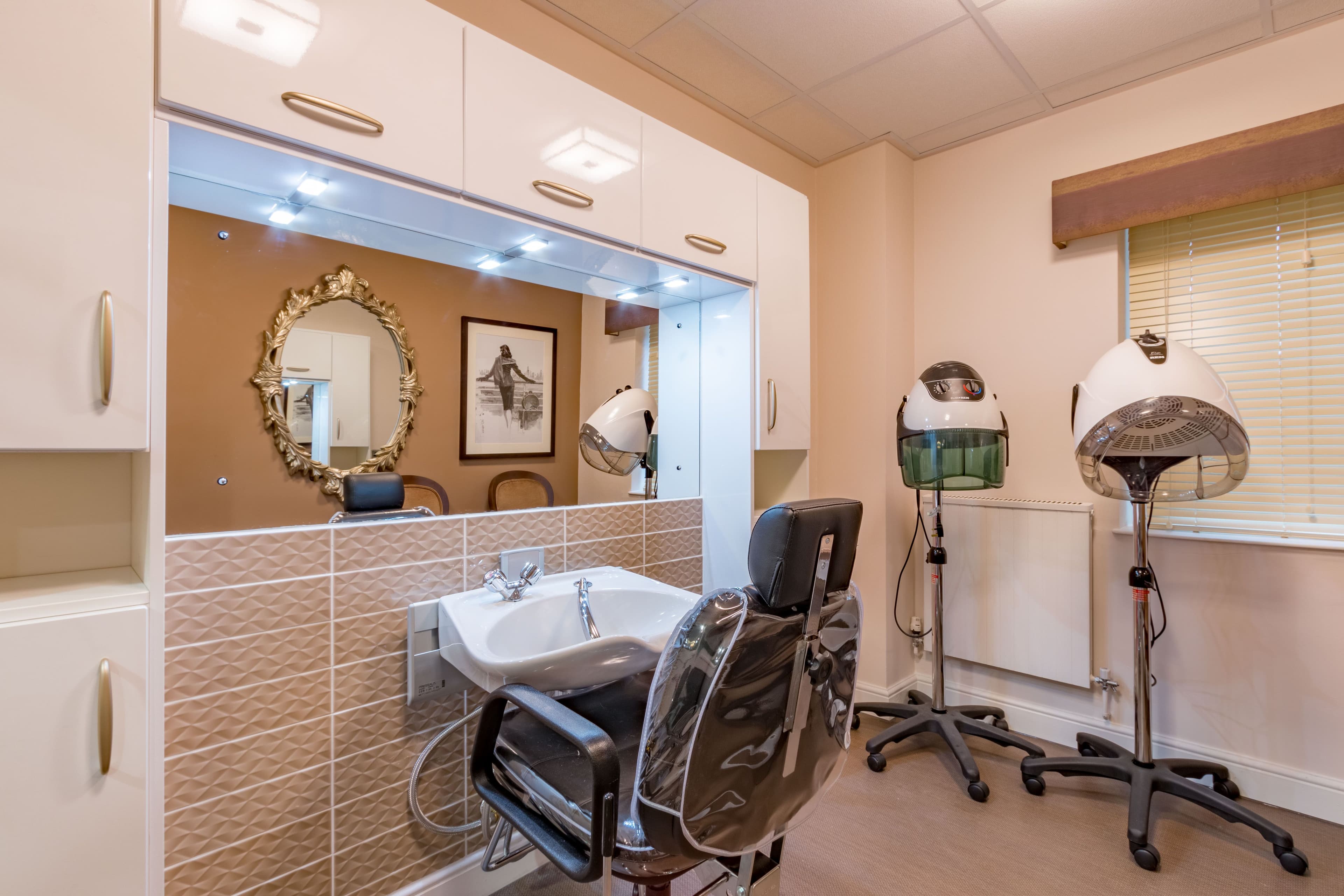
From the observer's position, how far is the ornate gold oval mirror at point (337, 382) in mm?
1541

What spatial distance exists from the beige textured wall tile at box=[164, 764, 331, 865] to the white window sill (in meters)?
2.84

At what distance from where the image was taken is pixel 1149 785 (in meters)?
2.11

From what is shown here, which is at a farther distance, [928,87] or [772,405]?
[928,87]

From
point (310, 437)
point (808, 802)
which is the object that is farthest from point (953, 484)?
point (310, 437)

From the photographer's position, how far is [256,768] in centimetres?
145

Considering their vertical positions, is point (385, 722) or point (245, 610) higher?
point (245, 610)

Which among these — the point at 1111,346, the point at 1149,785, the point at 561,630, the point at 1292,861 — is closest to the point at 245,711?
the point at 561,630

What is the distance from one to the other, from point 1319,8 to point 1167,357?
4.51 ft

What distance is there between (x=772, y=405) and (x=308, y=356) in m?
1.56

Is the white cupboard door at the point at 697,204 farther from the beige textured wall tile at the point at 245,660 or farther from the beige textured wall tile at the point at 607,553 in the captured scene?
the beige textured wall tile at the point at 245,660

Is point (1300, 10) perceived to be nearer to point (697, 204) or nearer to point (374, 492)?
point (697, 204)

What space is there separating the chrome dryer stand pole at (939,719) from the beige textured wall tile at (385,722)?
68.0 inches

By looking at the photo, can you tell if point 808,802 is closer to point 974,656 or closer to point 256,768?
point 256,768

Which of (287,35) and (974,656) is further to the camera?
(974,656)
